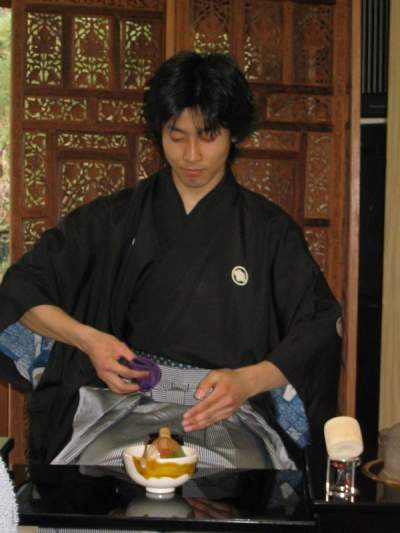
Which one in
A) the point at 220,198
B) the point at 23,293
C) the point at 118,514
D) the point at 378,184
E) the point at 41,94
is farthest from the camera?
the point at 378,184

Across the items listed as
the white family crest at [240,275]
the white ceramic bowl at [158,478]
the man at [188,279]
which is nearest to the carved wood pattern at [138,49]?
the man at [188,279]

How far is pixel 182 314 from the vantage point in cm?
255

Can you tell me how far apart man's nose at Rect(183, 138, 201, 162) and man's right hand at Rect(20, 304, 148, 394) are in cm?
49

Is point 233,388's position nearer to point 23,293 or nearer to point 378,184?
point 23,293

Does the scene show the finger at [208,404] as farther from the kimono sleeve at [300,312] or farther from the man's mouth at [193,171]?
the man's mouth at [193,171]

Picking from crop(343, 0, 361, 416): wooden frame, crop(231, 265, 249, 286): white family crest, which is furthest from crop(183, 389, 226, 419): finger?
crop(343, 0, 361, 416): wooden frame

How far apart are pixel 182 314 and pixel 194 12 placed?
149 centimetres

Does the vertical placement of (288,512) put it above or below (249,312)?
below

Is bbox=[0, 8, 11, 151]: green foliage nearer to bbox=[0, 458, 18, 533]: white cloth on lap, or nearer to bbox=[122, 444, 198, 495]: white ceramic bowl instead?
bbox=[122, 444, 198, 495]: white ceramic bowl

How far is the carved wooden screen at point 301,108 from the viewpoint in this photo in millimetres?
3678

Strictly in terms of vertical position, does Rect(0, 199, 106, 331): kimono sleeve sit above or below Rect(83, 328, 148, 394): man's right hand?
above

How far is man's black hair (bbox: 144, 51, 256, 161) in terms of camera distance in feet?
8.23

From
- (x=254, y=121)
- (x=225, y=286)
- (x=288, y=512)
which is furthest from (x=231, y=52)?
(x=288, y=512)

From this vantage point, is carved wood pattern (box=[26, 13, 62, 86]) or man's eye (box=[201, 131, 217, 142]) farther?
carved wood pattern (box=[26, 13, 62, 86])
